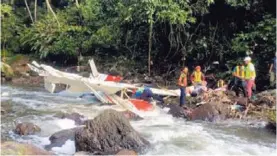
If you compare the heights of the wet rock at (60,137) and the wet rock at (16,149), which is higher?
the wet rock at (16,149)

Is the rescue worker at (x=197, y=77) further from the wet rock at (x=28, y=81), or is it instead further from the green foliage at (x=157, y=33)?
the wet rock at (x=28, y=81)

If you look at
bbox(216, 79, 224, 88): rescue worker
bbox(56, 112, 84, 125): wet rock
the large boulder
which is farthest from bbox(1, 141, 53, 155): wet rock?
bbox(216, 79, 224, 88): rescue worker

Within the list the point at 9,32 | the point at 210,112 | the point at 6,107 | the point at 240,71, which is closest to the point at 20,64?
the point at 9,32

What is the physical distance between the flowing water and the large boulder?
0.41 m

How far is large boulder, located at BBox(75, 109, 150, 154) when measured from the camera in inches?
393

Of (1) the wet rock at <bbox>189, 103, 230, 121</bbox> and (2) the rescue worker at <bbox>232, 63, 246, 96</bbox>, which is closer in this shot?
(1) the wet rock at <bbox>189, 103, 230, 121</bbox>

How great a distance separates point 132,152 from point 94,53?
13544mm

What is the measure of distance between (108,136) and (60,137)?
4.99 ft

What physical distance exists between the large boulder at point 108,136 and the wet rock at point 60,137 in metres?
0.74

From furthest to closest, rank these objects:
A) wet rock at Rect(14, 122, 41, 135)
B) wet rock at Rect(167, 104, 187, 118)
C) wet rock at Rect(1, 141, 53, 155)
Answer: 1. wet rock at Rect(167, 104, 187, 118)
2. wet rock at Rect(14, 122, 41, 135)
3. wet rock at Rect(1, 141, 53, 155)

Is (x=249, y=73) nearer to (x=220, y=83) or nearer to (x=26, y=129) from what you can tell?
(x=220, y=83)

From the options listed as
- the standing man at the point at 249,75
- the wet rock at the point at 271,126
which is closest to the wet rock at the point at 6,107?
the standing man at the point at 249,75

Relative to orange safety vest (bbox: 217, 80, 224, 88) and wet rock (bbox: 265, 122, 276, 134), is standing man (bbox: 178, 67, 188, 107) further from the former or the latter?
wet rock (bbox: 265, 122, 276, 134)

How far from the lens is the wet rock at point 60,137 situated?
1064cm
